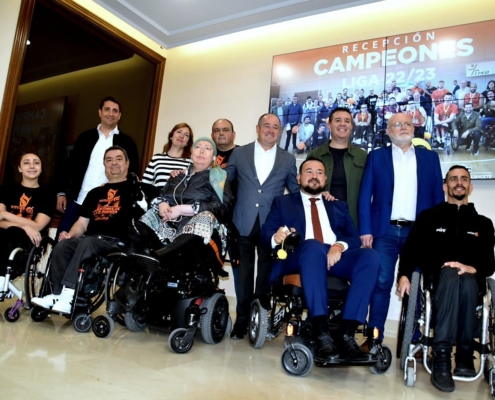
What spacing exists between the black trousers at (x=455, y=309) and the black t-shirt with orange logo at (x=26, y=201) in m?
2.63

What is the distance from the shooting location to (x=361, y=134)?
12.6 ft

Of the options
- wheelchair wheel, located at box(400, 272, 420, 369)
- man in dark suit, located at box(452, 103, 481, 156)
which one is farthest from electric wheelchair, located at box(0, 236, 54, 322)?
man in dark suit, located at box(452, 103, 481, 156)

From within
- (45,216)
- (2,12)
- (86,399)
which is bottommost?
(86,399)

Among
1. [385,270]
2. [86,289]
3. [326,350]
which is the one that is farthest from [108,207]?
[385,270]

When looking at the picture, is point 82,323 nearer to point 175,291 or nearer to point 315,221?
point 175,291

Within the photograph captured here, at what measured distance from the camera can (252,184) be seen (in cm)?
286

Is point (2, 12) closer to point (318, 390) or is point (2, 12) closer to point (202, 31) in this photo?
point (202, 31)

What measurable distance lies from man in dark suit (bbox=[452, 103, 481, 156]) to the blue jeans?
1.32 metres

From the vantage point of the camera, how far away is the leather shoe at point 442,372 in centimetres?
189

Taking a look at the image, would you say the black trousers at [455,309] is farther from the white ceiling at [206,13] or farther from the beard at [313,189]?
the white ceiling at [206,13]

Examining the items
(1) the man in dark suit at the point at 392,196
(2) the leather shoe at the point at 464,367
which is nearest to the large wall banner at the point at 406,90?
(1) the man in dark suit at the point at 392,196

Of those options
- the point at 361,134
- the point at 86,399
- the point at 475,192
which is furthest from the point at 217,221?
the point at 475,192

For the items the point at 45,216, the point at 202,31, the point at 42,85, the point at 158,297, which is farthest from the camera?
the point at 202,31

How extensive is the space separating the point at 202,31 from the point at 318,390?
426cm
